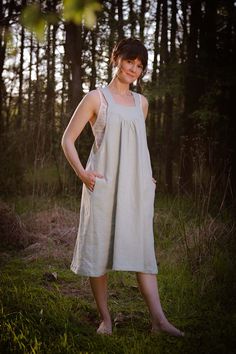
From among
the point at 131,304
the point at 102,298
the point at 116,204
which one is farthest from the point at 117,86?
the point at 131,304

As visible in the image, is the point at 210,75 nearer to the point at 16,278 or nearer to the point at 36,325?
the point at 16,278

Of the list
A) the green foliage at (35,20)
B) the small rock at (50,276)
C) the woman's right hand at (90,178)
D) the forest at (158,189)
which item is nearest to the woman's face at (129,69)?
the forest at (158,189)

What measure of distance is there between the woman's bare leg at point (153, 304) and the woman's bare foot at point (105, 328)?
0.86 feet

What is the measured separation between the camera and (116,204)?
8.96ft

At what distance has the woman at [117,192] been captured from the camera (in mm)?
2725

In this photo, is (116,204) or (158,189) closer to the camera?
(116,204)

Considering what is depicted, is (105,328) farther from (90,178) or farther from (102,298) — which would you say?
(90,178)

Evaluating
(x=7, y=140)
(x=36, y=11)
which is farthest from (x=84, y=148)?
(x=36, y=11)

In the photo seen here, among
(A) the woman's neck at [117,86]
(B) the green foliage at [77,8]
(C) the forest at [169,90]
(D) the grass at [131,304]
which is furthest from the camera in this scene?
(C) the forest at [169,90]

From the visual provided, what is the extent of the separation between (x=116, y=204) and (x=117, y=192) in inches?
2.7

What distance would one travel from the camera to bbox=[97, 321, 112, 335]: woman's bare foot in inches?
111

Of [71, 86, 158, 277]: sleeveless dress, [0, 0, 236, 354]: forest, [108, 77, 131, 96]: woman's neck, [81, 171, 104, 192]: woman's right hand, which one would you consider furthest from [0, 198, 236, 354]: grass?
[108, 77, 131, 96]: woman's neck

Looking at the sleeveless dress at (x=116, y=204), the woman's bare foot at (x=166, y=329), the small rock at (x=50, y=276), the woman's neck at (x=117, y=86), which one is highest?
the woman's neck at (x=117, y=86)

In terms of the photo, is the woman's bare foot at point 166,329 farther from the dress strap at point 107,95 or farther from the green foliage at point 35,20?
the green foliage at point 35,20
